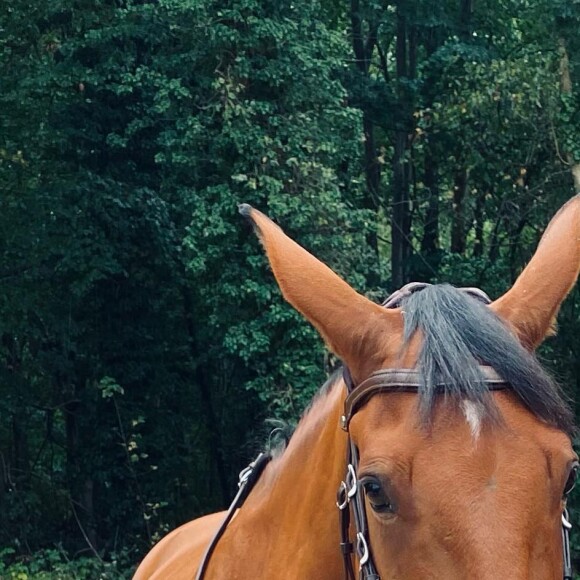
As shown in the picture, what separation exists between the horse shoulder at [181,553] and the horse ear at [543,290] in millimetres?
1251

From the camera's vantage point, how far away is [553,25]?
10.9 meters

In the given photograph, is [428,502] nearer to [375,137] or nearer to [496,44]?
[496,44]

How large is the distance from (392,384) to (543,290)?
371 millimetres

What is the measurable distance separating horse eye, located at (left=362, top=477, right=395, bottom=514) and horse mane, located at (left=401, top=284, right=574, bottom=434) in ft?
0.44

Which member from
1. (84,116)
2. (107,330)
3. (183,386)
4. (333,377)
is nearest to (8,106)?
(84,116)

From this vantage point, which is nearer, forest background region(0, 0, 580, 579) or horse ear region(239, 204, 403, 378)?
horse ear region(239, 204, 403, 378)

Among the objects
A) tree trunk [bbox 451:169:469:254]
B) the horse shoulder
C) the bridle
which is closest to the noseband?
the bridle

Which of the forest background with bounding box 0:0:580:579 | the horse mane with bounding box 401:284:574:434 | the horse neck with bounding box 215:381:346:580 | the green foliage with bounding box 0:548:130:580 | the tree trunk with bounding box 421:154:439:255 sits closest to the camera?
the horse mane with bounding box 401:284:574:434

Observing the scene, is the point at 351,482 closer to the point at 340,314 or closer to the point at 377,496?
the point at 377,496

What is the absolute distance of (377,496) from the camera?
1688mm

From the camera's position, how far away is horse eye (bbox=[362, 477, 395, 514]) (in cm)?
167

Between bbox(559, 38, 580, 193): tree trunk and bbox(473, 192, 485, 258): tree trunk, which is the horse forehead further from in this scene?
bbox(473, 192, 485, 258): tree trunk

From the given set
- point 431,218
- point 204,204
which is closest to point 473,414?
point 204,204

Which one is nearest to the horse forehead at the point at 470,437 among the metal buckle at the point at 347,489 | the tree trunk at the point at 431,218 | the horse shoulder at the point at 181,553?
the metal buckle at the point at 347,489
